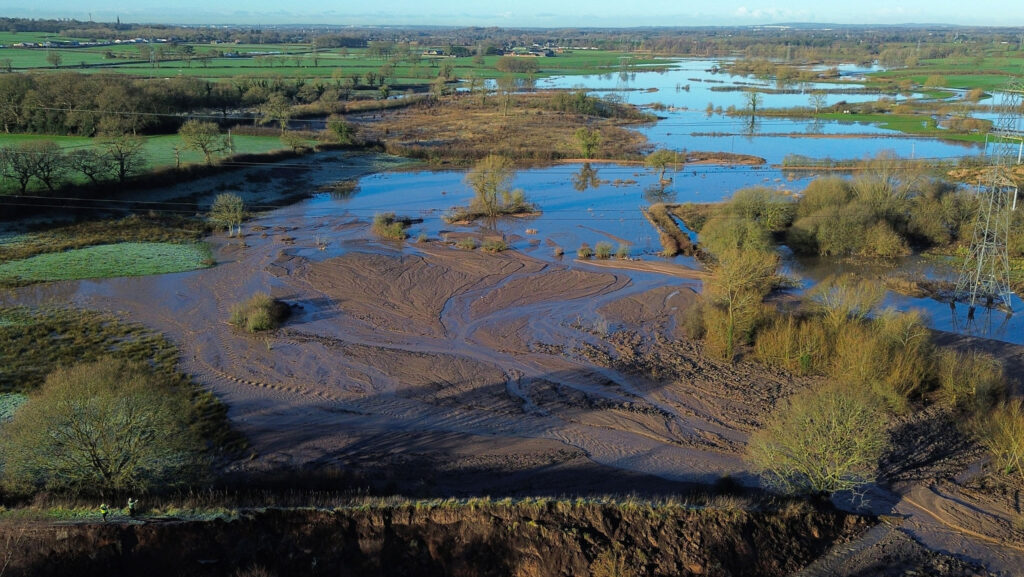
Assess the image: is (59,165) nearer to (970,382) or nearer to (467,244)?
(467,244)

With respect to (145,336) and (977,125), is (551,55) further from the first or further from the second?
(145,336)

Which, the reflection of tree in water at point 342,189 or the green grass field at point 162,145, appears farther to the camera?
the green grass field at point 162,145

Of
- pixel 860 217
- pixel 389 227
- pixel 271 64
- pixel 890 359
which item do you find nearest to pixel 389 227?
pixel 389 227

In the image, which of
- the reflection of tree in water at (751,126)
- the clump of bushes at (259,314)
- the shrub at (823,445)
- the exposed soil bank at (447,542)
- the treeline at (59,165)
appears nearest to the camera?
the exposed soil bank at (447,542)

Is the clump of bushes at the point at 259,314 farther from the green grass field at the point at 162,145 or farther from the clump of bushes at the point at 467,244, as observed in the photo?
the green grass field at the point at 162,145

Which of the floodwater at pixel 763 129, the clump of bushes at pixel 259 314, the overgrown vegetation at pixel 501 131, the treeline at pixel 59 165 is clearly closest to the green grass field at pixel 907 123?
the floodwater at pixel 763 129

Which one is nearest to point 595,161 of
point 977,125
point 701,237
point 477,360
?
point 701,237

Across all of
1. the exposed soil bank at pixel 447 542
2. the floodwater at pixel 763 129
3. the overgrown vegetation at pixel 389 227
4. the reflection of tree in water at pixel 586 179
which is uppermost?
the floodwater at pixel 763 129

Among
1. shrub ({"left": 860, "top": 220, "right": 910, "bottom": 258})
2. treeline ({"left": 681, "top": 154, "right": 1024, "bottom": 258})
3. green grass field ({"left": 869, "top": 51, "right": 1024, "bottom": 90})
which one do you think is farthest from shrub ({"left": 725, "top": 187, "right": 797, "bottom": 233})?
green grass field ({"left": 869, "top": 51, "right": 1024, "bottom": 90})
